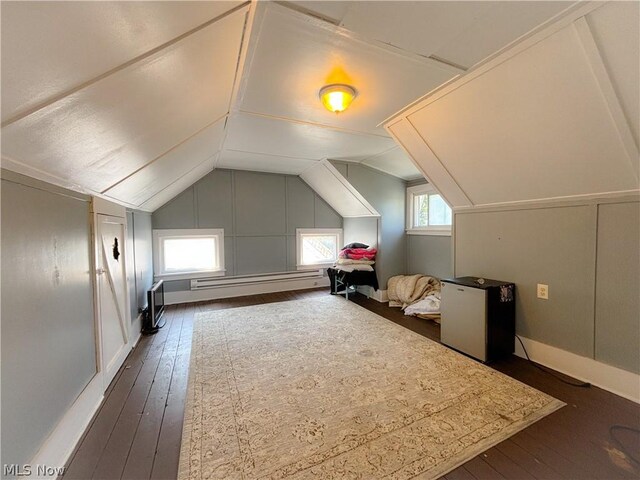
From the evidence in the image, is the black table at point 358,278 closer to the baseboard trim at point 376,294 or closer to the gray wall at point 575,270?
the baseboard trim at point 376,294

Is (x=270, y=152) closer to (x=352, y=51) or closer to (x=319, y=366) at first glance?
(x=352, y=51)

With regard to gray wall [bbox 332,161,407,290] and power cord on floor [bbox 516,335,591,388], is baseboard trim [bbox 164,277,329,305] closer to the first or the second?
gray wall [bbox 332,161,407,290]

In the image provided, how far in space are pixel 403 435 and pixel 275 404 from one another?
2.84ft

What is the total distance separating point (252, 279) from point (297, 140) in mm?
2787

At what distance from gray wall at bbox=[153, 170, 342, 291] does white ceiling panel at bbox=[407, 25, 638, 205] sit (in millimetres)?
3156

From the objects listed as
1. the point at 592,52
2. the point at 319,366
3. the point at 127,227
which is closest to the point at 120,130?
the point at 127,227

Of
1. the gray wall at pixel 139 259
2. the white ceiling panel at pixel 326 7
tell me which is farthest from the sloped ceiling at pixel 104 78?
the gray wall at pixel 139 259

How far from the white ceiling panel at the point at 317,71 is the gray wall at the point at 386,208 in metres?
1.78

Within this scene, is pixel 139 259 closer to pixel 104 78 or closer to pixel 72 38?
pixel 104 78

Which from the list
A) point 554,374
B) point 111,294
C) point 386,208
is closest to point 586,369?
point 554,374

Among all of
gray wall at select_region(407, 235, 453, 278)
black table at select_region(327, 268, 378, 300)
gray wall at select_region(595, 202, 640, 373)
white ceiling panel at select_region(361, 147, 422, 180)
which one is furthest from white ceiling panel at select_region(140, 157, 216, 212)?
gray wall at select_region(595, 202, 640, 373)

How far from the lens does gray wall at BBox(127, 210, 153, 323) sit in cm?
287

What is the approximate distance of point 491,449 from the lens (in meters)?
1.43

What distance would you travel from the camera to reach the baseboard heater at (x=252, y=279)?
14.8 ft
